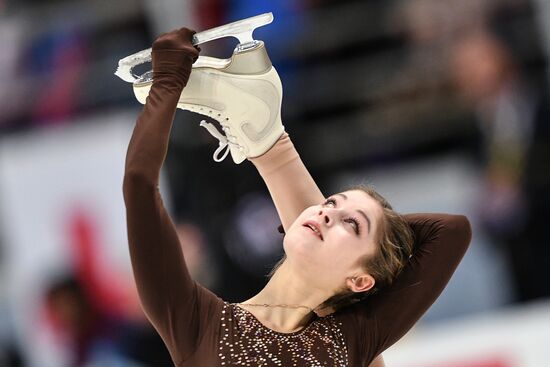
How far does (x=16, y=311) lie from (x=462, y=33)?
241 centimetres

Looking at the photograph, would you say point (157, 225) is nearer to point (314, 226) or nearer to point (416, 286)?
point (314, 226)

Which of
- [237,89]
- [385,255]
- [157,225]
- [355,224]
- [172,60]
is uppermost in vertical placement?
[172,60]

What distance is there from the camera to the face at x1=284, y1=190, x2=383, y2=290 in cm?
252

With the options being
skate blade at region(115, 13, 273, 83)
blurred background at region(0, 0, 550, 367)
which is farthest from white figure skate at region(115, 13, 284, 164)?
blurred background at region(0, 0, 550, 367)

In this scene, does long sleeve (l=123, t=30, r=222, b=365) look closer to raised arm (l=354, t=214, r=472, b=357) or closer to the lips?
the lips

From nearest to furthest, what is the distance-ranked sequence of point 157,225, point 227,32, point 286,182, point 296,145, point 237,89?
point 157,225
point 227,32
point 237,89
point 286,182
point 296,145

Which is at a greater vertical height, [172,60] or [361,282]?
[172,60]

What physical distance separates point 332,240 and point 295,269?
12cm

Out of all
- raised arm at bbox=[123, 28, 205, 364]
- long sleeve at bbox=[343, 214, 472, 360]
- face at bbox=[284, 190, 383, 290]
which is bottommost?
long sleeve at bbox=[343, 214, 472, 360]

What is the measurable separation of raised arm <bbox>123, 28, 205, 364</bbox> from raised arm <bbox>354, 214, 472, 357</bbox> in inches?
20.0

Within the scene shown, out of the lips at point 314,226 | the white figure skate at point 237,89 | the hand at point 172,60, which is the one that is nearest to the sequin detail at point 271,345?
the lips at point 314,226

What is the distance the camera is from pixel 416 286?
2.66 m

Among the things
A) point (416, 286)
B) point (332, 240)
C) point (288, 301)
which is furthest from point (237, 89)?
point (416, 286)

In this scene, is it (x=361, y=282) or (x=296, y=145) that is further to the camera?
(x=296, y=145)
